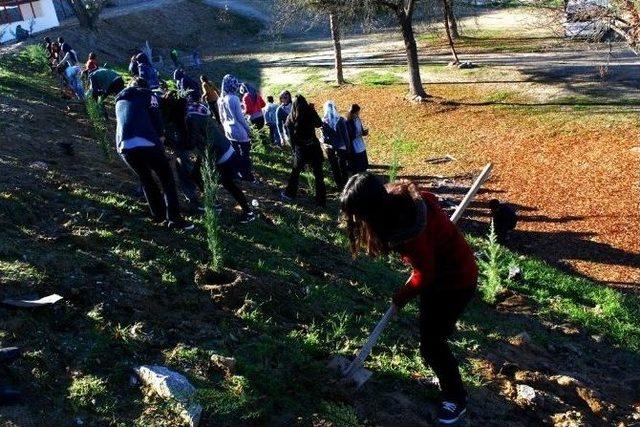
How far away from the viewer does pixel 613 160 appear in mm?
11758

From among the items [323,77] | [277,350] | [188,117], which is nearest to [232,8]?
[323,77]

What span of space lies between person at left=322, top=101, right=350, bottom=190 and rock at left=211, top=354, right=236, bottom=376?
6.01m

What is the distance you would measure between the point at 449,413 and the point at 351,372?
2.44 feet

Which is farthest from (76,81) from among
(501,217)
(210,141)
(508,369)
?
(508,369)

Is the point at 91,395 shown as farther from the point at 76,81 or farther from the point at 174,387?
the point at 76,81

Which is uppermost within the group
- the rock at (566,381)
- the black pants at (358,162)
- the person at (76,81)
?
the person at (76,81)

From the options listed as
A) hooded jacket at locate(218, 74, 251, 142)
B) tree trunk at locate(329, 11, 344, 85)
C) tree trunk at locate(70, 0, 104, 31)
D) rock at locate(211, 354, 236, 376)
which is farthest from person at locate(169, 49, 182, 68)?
rock at locate(211, 354, 236, 376)

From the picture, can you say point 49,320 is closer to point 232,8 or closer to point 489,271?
point 489,271

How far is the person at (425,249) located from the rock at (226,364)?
1.23 m

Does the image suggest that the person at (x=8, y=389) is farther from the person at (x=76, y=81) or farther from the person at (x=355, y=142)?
the person at (x=76, y=81)

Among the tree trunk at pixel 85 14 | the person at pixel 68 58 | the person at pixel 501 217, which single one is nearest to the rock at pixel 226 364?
the person at pixel 501 217

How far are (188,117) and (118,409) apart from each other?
3.86m

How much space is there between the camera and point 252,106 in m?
13.2

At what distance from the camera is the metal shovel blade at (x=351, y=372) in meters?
4.13
